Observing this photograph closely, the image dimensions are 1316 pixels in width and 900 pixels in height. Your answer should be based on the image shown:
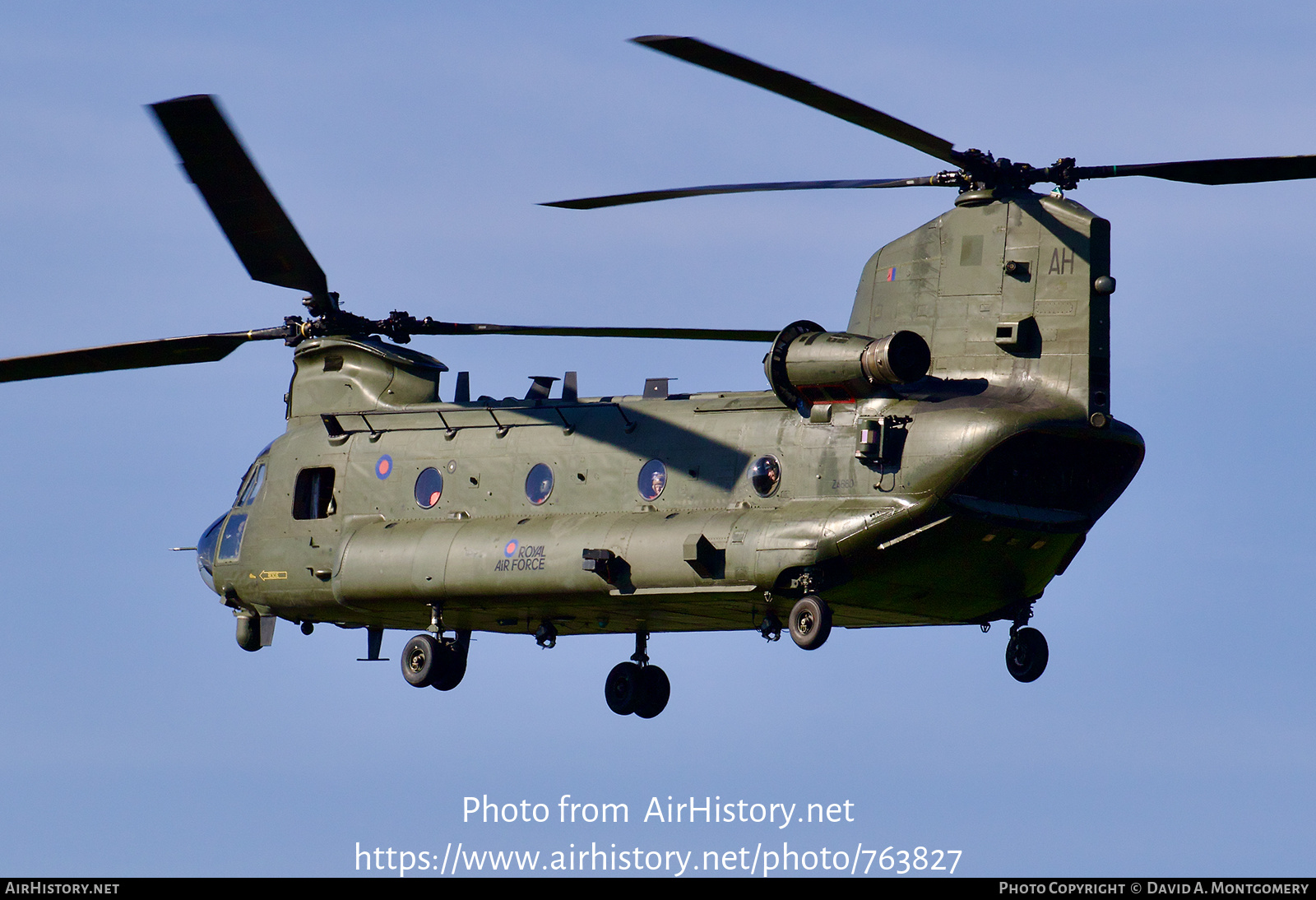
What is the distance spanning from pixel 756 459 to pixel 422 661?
705cm

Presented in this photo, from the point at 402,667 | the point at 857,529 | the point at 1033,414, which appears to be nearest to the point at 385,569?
the point at 402,667

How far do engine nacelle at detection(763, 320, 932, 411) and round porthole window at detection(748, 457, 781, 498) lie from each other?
2.99 ft

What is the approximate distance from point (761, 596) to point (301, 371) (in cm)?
1128

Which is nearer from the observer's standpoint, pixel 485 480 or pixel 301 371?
pixel 485 480

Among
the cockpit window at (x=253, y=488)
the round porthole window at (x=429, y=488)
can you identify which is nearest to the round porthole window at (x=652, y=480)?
the round porthole window at (x=429, y=488)

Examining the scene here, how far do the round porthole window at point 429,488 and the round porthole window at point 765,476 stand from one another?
6.08 m

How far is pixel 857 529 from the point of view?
30500 mm

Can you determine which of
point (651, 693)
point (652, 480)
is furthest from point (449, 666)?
point (652, 480)

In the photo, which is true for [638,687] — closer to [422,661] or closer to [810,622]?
[422,661]

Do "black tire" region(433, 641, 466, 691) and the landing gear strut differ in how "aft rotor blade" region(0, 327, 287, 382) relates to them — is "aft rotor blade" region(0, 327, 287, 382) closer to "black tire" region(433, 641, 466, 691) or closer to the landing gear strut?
"black tire" region(433, 641, 466, 691)

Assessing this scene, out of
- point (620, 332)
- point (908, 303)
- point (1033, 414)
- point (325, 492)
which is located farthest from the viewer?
point (325, 492)

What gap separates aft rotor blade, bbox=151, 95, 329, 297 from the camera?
3284 centimetres

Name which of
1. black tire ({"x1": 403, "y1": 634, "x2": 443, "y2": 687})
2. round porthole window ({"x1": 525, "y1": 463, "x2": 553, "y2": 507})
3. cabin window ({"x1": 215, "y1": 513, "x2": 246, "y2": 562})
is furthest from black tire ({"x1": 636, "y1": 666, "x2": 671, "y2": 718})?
cabin window ({"x1": 215, "y1": 513, "x2": 246, "y2": 562})

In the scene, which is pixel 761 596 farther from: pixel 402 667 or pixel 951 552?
pixel 402 667
